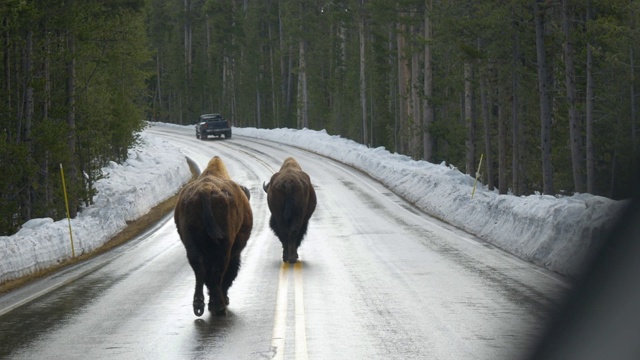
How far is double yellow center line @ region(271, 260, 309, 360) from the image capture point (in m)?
8.50

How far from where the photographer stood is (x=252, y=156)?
48656mm

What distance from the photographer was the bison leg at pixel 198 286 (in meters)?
10.3

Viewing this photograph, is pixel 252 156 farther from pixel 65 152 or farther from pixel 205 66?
pixel 205 66

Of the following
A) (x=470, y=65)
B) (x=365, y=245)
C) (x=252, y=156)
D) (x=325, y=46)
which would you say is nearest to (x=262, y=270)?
(x=365, y=245)

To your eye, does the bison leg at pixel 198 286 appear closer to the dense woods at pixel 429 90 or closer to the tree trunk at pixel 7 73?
the dense woods at pixel 429 90

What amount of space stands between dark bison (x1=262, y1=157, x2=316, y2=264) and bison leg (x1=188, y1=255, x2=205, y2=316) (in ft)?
17.0

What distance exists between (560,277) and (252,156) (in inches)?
1429

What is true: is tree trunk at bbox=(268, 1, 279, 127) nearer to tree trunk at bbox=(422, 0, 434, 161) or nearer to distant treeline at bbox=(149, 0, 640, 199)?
distant treeline at bbox=(149, 0, 640, 199)

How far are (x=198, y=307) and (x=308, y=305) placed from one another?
1566mm

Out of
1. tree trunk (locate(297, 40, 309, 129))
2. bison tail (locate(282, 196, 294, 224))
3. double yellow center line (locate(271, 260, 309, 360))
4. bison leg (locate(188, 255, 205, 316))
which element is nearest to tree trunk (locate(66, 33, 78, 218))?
bison tail (locate(282, 196, 294, 224))

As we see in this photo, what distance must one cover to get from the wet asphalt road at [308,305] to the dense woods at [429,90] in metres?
2.90

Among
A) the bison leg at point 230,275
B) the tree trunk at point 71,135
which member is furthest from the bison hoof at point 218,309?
the tree trunk at point 71,135

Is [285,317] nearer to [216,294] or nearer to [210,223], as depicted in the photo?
[216,294]

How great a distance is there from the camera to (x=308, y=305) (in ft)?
36.6
